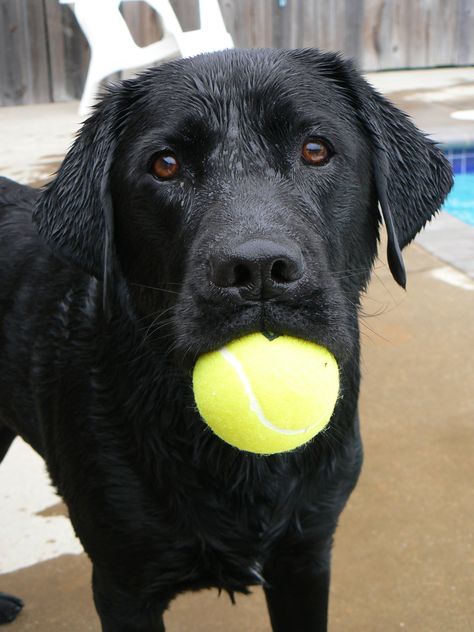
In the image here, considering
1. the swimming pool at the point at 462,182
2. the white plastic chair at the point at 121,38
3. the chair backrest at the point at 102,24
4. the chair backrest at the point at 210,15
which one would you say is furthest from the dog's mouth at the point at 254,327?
the chair backrest at the point at 210,15

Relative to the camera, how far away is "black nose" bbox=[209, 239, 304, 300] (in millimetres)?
1922

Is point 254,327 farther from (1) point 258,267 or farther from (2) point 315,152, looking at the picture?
(2) point 315,152

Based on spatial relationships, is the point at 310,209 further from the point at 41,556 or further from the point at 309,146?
the point at 41,556

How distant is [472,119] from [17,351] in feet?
25.8

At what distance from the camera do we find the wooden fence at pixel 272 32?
11992 millimetres

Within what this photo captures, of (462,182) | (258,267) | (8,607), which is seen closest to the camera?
(258,267)

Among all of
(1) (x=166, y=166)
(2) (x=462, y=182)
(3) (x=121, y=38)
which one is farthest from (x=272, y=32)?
(1) (x=166, y=166)

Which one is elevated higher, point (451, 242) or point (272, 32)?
point (272, 32)

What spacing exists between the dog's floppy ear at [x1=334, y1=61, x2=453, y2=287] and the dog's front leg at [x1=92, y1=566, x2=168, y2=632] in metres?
1.13

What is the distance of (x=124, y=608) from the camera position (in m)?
2.49

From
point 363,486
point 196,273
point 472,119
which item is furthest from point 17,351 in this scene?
point 472,119

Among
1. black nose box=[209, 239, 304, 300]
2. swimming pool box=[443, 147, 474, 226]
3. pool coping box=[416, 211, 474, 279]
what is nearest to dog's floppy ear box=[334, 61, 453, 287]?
black nose box=[209, 239, 304, 300]

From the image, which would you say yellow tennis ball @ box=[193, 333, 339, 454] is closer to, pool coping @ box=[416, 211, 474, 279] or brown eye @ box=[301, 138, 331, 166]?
brown eye @ box=[301, 138, 331, 166]

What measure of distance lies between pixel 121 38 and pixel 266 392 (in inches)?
364
